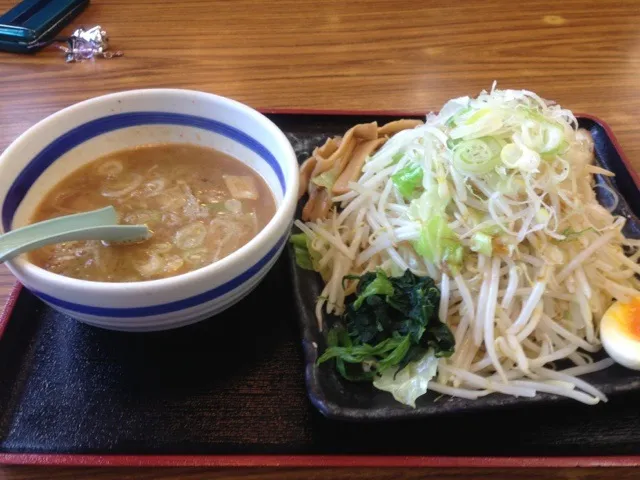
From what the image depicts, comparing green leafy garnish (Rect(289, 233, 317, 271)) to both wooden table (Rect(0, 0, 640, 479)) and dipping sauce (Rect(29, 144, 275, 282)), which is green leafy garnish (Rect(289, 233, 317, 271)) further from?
wooden table (Rect(0, 0, 640, 479))

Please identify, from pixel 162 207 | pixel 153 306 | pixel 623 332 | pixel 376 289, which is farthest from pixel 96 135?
pixel 623 332

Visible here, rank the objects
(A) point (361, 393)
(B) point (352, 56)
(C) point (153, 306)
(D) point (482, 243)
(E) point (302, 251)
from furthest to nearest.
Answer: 1. (B) point (352, 56)
2. (E) point (302, 251)
3. (D) point (482, 243)
4. (A) point (361, 393)
5. (C) point (153, 306)

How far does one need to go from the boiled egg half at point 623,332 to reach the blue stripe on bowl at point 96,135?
2.71 feet

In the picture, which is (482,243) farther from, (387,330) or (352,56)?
(352,56)

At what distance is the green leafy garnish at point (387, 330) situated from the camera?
4.07ft

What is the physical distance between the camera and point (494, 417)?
120 centimetres

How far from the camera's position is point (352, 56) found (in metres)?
2.49

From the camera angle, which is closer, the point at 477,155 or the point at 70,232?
the point at 70,232

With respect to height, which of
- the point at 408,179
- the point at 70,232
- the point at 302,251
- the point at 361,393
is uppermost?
→ the point at 70,232

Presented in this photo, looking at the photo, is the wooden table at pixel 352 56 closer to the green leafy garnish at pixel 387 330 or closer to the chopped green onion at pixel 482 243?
the chopped green onion at pixel 482 243

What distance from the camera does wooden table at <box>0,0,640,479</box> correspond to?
2246mm

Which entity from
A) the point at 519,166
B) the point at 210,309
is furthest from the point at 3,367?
the point at 519,166

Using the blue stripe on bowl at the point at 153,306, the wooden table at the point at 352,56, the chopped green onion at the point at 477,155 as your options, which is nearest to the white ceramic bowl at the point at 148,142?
the blue stripe on bowl at the point at 153,306

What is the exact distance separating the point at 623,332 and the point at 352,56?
66.2 inches
